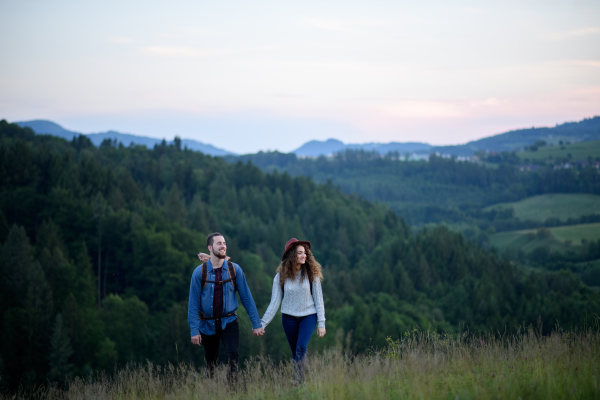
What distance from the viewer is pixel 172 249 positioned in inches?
2504

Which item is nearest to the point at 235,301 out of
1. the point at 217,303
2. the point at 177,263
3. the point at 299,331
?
the point at 217,303

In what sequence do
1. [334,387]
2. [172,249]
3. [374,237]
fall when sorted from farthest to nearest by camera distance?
[374,237] < [172,249] < [334,387]

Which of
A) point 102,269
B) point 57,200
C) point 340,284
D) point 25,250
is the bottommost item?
point 340,284

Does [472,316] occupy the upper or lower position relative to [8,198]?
lower

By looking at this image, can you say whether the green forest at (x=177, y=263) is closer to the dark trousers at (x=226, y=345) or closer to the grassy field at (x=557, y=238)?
the dark trousers at (x=226, y=345)

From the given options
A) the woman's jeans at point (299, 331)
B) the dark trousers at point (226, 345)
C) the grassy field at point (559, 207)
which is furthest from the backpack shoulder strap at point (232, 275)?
the grassy field at point (559, 207)

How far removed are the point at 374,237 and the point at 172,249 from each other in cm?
6427

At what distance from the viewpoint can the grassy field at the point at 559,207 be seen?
6624 inches

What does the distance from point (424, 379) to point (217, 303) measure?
8.02 feet

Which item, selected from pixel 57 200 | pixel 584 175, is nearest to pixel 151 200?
pixel 57 200

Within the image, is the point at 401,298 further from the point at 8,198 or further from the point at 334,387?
the point at 334,387

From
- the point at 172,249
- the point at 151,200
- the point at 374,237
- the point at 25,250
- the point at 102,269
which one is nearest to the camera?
the point at 25,250

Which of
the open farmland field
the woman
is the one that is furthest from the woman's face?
the open farmland field

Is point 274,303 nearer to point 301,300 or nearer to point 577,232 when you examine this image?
point 301,300
